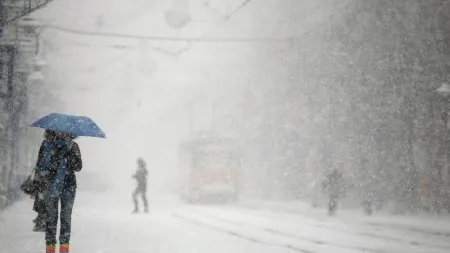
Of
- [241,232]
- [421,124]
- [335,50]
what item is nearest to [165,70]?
[335,50]

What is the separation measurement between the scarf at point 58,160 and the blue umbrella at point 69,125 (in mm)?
222

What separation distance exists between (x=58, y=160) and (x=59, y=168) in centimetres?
11

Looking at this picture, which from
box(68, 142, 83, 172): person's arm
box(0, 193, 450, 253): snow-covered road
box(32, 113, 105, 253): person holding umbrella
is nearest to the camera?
box(32, 113, 105, 253): person holding umbrella

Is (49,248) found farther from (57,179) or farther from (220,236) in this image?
(220,236)

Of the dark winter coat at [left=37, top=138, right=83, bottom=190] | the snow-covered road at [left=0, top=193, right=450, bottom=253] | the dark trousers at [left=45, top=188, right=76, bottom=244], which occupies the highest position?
the dark winter coat at [left=37, top=138, right=83, bottom=190]

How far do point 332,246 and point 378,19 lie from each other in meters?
19.7

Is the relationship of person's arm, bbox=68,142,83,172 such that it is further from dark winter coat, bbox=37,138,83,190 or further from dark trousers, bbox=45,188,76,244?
dark trousers, bbox=45,188,76,244

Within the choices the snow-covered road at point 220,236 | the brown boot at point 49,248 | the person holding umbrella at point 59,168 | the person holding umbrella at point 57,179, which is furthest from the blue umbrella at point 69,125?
the snow-covered road at point 220,236

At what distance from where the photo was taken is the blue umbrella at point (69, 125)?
8297 millimetres

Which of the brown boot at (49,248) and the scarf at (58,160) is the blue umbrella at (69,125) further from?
the brown boot at (49,248)

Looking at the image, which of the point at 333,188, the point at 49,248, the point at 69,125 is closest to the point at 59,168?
the point at 69,125

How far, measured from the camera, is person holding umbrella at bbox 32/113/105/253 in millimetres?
8289

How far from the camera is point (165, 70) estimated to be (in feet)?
271

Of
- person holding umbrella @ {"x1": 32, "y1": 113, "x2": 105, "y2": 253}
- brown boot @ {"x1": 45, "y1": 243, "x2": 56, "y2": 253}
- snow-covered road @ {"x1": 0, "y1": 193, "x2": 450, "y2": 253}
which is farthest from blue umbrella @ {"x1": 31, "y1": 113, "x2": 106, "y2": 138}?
snow-covered road @ {"x1": 0, "y1": 193, "x2": 450, "y2": 253}
